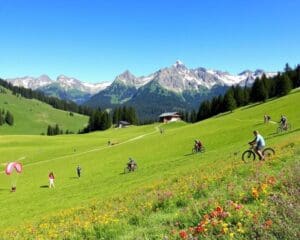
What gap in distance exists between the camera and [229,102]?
157 m

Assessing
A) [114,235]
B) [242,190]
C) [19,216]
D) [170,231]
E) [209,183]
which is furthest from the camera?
[19,216]

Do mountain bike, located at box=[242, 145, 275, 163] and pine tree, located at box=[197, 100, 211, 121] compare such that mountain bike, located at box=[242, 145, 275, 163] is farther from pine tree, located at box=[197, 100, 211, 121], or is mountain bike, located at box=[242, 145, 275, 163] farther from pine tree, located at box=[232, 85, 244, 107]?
pine tree, located at box=[197, 100, 211, 121]

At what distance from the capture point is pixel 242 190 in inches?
543

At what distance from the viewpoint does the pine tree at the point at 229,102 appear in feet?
512

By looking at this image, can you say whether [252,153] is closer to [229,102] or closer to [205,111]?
[229,102]

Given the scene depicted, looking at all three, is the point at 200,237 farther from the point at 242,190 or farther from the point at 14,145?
the point at 14,145

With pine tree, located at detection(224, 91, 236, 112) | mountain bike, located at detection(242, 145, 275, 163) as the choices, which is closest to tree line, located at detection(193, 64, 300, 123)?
pine tree, located at detection(224, 91, 236, 112)

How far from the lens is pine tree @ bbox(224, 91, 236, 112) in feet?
512

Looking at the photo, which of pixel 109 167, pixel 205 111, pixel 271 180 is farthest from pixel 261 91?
pixel 271 180

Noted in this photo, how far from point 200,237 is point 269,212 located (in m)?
1.64

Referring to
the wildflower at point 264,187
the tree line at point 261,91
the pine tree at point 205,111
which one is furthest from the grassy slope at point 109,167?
the pine tree at point 205,111

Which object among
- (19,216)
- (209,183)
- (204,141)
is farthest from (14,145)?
(209,183)

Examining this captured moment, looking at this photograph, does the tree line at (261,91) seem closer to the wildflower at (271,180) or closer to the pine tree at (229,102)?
the pine tree at (229,102)

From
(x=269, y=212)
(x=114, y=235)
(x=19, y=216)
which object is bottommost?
(x=19, y=216)
